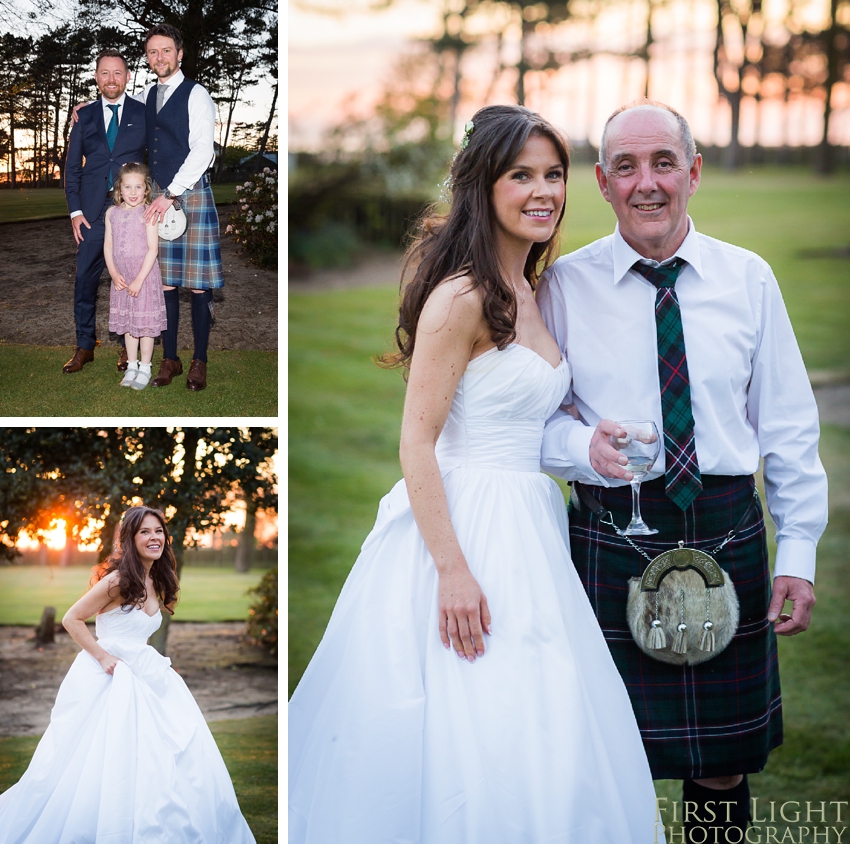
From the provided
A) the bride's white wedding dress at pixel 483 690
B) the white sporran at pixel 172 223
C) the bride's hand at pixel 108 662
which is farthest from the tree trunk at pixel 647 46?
the bride's hand at pixel 108 662

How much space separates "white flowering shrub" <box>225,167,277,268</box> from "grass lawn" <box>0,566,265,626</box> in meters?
1.04

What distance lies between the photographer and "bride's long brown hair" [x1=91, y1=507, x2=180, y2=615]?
260 centimetres

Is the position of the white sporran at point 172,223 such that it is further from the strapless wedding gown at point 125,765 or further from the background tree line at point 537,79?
the background tree line at point 537,79

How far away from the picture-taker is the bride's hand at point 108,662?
99.4 inches

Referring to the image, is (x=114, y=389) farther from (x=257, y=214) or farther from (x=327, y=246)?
(x=327, y=246)

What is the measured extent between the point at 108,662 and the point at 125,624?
0.11m

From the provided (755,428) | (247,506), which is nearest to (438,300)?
(755,428)

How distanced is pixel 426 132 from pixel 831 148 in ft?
10.5

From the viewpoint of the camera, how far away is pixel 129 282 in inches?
→ 94.6

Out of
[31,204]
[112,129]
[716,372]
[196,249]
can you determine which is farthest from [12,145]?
[716,372]

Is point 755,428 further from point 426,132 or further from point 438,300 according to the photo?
point 426,132

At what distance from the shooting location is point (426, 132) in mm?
7984

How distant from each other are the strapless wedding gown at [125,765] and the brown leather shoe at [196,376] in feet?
2.19

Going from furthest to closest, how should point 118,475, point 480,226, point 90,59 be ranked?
point 118,475, point 90,59, point 480,226
